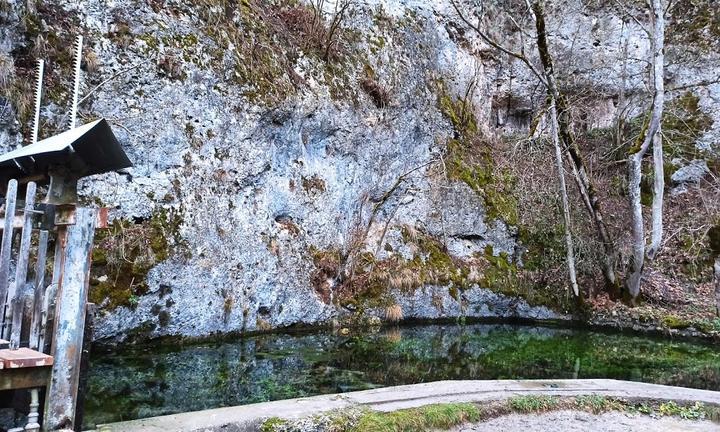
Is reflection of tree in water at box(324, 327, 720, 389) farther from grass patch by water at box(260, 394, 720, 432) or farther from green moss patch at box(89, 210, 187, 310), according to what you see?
green moss patch at box(89, 210, 187, 310)

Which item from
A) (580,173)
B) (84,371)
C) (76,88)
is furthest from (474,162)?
(84,371)

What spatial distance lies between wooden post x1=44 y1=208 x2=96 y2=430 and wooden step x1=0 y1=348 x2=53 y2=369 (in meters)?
0.08

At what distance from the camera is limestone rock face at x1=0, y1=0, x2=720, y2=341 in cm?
768

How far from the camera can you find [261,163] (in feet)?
31.0

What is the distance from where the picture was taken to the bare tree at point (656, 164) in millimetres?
10867

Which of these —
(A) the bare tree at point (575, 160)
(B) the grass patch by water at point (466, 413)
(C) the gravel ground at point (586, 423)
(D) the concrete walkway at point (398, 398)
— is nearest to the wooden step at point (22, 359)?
(D) the concrete walkway at point (398, 398)

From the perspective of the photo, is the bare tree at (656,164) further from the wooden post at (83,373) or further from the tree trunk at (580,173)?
the wooden post at (83,373)

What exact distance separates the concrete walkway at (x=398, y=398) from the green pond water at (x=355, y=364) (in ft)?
4.31

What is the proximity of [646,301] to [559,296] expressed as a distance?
2056 mm

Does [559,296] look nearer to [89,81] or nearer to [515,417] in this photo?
[515,417]

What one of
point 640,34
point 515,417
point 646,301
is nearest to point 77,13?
point 515,417

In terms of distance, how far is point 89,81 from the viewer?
299 inches

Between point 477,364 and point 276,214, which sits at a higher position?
point 276,214

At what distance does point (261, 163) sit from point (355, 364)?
4.27m
